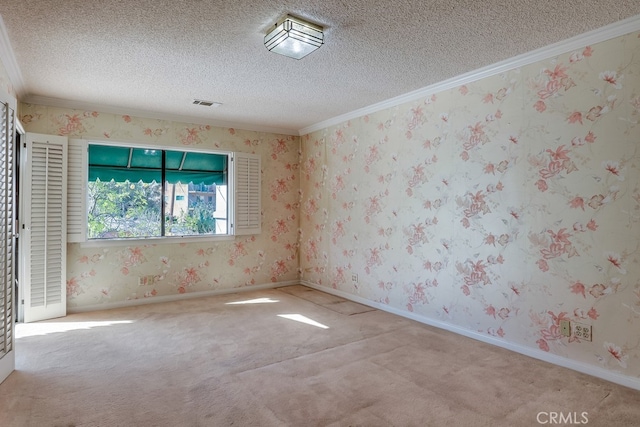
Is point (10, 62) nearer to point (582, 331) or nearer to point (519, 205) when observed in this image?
point (519, 205)

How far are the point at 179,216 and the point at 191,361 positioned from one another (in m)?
2.79

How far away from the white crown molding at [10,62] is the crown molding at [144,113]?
0.80 ft

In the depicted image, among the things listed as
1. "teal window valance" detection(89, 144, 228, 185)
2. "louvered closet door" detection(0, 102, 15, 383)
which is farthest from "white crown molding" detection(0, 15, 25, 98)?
"teal window valance" detection(89, 144, 228, 185)

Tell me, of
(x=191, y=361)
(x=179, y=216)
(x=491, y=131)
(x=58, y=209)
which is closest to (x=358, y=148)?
(x=491, y=131)

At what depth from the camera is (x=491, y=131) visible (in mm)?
3277

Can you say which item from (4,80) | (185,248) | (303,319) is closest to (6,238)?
(4,80)

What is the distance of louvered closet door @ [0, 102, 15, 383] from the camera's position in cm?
255

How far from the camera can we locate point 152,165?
4973 mm

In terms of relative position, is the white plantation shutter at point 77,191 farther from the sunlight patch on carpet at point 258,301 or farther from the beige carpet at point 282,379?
the sunlight patch on carpet at point 258,301

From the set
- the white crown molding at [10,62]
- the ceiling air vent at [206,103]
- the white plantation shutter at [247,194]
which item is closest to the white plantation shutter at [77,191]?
the white crown molding at [10,62]

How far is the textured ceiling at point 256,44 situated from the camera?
2277 mm

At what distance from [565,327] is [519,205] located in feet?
3.27

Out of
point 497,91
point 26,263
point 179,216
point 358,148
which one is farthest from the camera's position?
point 179,216

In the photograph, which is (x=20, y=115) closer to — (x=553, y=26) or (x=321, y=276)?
(x=321, y=276)
